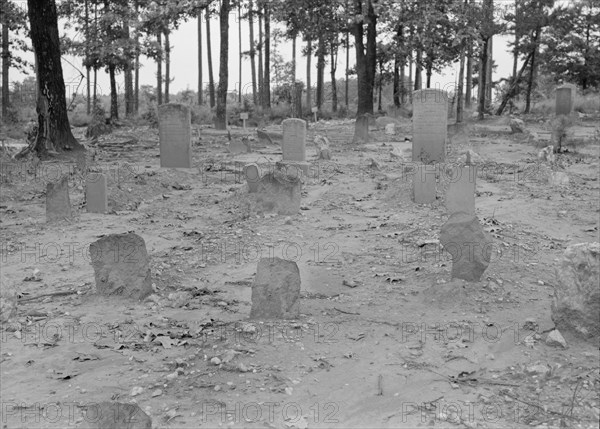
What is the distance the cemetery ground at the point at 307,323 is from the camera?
4.45 meters

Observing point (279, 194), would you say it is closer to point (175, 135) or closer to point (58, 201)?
point (58, 201)

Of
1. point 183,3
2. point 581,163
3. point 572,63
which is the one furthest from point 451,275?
point 572,63

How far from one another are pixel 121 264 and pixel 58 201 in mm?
3813

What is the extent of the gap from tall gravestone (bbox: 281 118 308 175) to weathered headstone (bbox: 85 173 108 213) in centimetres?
498

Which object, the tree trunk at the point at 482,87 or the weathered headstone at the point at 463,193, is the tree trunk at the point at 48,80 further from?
the tree trunk at the point at 482,87

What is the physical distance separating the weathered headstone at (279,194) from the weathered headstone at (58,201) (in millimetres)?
2801

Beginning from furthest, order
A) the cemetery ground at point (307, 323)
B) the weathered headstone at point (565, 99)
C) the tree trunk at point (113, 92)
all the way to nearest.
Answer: the tree trunk at point (113, 92)
the weathered headstone at point (565, 99)
the cemetery ground at point (307, 323)

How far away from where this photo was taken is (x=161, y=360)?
512cm

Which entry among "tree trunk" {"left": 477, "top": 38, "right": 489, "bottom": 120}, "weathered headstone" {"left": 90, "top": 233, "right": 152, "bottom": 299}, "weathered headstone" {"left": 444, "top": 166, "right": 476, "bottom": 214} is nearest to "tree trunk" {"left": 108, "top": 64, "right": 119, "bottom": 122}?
"tree trunk" {"left": 477, "top": 38, "right": 489, "bottom": 120}

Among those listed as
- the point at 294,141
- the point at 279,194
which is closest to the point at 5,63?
the point at 294,141

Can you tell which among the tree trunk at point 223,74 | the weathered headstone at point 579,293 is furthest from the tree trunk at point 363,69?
the weathered headstone at point 579,293

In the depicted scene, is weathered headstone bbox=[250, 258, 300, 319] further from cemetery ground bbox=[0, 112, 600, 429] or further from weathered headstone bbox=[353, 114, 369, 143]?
weathered headstone bbox=[353, 114, 369, 143]

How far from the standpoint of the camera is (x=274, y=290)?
19.1 feet

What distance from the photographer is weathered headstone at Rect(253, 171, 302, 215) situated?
1016cm
